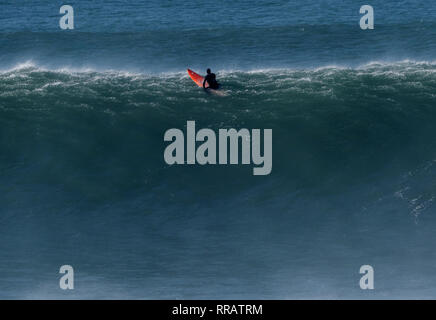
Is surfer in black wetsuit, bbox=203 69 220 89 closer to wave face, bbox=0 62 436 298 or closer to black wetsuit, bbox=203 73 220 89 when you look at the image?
black wetsuit, bbox=203 73 220 89

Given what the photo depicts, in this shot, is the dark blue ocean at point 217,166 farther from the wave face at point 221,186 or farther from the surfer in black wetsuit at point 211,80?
the surfer in black wetsuit at point 211,80

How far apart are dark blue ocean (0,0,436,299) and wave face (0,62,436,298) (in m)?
0.09

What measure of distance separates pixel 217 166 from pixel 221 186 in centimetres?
136

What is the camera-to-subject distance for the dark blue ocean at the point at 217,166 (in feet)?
127

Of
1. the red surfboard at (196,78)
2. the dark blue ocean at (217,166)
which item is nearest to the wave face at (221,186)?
the dark blue ocean at (217,166)

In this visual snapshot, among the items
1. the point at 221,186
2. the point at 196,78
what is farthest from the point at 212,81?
the point at 221,186

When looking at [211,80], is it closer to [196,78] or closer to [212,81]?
[212,81]

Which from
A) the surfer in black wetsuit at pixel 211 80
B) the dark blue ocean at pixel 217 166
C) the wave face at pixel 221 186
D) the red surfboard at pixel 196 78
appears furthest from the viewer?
the red surfboard at pixel 196 78

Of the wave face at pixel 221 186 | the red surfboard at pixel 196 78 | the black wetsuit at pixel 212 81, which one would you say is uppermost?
the red surfboard at pixel 196 78

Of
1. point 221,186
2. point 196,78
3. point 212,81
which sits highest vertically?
point 196,78

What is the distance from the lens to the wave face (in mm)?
38438

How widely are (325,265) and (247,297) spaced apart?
3.84 metres

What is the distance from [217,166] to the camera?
44.7 metres

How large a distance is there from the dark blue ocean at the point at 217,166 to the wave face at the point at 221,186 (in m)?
0.09
